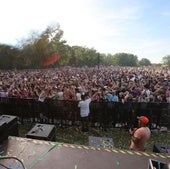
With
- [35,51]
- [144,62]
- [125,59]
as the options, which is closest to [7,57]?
[35,51]

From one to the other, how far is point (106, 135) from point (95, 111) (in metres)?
1.21

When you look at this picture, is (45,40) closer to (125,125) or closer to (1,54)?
(1,54)

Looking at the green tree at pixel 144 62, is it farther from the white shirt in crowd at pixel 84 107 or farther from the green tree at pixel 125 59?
the white shirt in crowd at pixel 84 107

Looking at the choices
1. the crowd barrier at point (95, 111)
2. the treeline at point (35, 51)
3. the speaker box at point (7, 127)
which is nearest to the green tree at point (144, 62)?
the treeline at point (35, 51)

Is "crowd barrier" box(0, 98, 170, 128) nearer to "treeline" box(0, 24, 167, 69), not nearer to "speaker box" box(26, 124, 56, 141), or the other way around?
"speaker box" box(26, 124, 56, 141)

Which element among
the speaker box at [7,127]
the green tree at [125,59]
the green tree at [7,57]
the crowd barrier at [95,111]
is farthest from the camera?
the green tree at [125,59]

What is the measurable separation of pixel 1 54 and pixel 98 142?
62.1 m

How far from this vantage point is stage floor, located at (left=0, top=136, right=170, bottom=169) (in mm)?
5113

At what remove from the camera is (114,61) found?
15700cm

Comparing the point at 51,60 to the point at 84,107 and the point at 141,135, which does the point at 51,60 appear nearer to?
the point at 84,107

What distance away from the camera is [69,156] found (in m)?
5.48

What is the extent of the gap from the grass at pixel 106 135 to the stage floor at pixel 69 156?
2.24 metres

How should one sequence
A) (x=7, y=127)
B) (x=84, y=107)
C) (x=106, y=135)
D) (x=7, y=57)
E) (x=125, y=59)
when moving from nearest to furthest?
1. (x=7, y=127)
2. (x=106, y=135)
3. (x=84, y=107)
4. (x=7, y=57)
5. (x=125, y=59)

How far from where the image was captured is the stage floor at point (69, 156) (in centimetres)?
511
